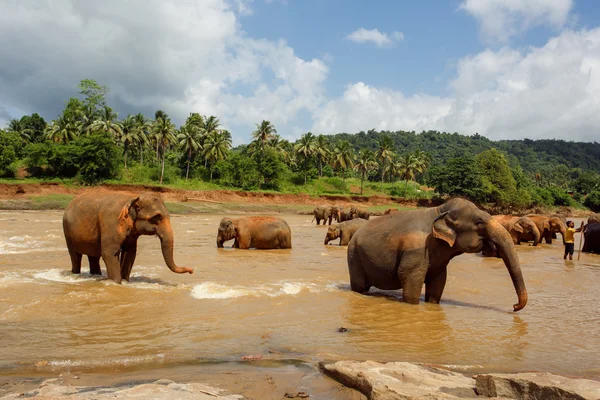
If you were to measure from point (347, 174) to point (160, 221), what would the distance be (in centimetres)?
10145

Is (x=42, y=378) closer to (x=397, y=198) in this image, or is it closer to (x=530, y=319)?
(x=530, y=319)

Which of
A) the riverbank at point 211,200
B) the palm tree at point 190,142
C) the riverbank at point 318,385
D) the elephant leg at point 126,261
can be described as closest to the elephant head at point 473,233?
the riverbank at point 318,385

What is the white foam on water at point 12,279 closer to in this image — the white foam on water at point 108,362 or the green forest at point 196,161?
the white foam on water at point 108,362

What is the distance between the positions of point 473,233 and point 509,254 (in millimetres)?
653

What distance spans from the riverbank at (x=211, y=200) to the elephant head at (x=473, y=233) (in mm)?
43868

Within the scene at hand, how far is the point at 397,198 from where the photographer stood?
8112 cm

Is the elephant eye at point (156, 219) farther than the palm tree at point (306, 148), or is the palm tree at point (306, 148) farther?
the palm tree at point (306, 148)

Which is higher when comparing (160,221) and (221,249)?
(160,221)

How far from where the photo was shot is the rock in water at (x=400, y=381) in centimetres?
384

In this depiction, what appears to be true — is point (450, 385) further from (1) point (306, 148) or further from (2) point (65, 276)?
(1) point (306, 148)

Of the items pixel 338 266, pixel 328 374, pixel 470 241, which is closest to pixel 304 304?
pixel 470 241

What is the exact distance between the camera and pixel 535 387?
3826 mm

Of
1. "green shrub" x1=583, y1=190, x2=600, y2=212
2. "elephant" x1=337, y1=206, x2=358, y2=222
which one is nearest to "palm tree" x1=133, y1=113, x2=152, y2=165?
"elephant" x1=337, y1=206, x2=358, y2=222

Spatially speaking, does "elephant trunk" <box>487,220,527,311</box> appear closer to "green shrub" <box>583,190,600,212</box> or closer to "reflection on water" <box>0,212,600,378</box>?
"reflection on water" <box>0,212,600,378</box>
